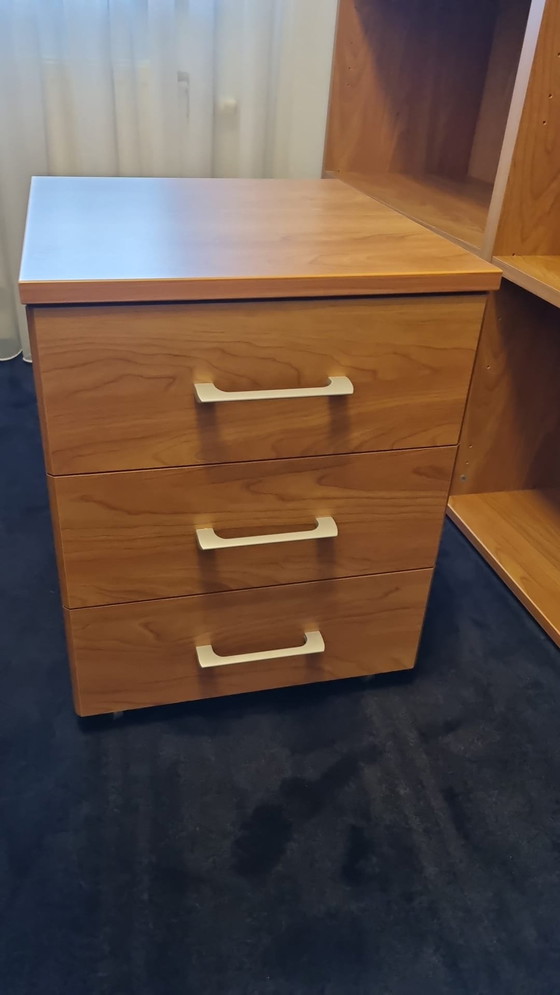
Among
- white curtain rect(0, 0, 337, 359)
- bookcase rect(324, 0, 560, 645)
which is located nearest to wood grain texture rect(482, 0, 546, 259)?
bookcase rect(324, 0, 560, 645)

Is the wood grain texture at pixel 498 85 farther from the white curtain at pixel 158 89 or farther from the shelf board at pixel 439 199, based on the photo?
the white curtain at pixel 158 89

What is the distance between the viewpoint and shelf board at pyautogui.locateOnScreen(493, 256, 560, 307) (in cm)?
92

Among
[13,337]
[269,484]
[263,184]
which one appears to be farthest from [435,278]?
[13,337]

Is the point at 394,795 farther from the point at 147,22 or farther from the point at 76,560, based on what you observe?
the point at 147,22

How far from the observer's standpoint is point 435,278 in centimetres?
70

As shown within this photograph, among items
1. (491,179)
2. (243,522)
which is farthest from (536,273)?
(491,179)

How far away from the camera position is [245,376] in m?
0.70

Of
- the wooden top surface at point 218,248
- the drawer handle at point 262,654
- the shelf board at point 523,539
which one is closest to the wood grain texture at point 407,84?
the wooden top surface at point 218,248

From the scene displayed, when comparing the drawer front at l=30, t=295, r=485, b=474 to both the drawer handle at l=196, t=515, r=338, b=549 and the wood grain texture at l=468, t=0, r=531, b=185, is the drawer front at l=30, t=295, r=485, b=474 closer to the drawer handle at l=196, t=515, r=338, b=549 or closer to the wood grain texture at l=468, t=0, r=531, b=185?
the drawer handle at l=196, t=515, r=338, b=549

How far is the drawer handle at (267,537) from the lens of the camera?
767 millimetres

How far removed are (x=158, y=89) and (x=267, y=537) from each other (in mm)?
1115

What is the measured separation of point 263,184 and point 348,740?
0.73 meters

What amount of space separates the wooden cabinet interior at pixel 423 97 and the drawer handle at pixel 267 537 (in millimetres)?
710

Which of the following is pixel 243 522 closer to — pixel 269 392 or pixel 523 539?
pixel 269 392
